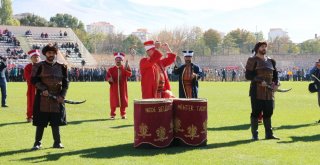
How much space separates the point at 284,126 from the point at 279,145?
137 inches

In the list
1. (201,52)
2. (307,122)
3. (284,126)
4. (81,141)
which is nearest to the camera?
(81,141)

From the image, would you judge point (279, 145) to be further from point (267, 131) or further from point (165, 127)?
point (165, 127)

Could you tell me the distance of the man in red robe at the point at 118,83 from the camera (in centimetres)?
1569

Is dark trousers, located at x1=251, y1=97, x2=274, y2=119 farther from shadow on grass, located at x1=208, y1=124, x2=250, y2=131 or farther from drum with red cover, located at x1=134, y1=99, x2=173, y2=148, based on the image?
drum with red cover, located at x1=134, y1=99, x2=173, y2=148

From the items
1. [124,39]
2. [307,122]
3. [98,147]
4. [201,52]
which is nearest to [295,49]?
[201,52]

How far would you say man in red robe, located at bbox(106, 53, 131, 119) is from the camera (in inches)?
618

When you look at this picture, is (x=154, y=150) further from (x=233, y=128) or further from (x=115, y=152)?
(x=233, y=128)

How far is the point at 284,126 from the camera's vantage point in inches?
518

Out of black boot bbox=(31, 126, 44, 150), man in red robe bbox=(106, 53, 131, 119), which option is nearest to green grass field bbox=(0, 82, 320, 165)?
black boot bbox=(31, 126, 44, 150)

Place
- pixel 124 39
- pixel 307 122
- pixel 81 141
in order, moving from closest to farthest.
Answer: pixel 81 141, pixel 307 122, pixel 124 39

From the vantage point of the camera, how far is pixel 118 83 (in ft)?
52.4

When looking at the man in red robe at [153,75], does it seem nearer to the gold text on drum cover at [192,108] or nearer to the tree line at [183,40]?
the gold text on drum cover at [192,108]

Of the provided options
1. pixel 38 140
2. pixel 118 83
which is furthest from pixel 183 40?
pixel 38 140

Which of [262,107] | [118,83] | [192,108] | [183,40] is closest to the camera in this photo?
[192,108]
